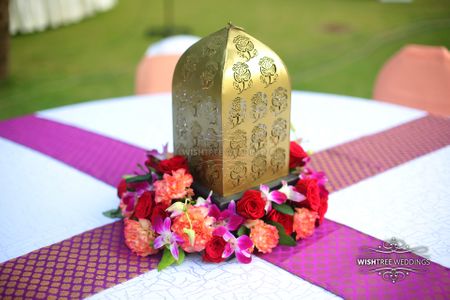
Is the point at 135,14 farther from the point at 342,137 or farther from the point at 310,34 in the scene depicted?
the point at 342,137

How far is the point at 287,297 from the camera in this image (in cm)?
80

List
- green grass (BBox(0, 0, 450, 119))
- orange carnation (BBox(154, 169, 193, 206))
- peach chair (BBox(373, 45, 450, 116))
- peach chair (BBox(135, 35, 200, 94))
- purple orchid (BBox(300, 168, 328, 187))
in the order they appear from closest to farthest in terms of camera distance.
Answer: orange carnation (BBox(154, 169, 193, 206)) < purple orchid (BBox(300, 168, 328, 187)) < peach chair (BBox(373, 45, 450, 116)) < peach chair (BBox(135, 35, 200, 94)) < green grass (BBox(0, 0, 450, 119))

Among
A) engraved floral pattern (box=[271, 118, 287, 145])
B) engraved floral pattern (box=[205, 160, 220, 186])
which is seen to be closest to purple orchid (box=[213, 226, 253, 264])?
engraved floral pattern (box=[205, 160, 220, 186])

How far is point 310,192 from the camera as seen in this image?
97 cm

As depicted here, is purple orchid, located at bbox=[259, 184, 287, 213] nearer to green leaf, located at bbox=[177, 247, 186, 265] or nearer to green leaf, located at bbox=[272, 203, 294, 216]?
green leaf, located at bbox=[272, 203, 294, 216]

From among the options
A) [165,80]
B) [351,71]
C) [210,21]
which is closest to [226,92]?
[165,80]

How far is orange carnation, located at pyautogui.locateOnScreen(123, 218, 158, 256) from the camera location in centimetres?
91

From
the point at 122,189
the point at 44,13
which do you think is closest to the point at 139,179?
the point at 122,189

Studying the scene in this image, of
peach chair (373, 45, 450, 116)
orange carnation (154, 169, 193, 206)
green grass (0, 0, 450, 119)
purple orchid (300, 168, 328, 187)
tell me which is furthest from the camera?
green grass (0, 0, 450, 119)

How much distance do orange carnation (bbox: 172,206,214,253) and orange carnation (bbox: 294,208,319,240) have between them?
173mm

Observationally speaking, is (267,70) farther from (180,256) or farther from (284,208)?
(180,256)

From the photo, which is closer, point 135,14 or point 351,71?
point 351,71

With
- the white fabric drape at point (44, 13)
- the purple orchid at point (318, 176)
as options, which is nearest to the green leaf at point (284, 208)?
the purple orchid at point (318, 176)

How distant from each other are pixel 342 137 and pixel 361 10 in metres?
6.31
